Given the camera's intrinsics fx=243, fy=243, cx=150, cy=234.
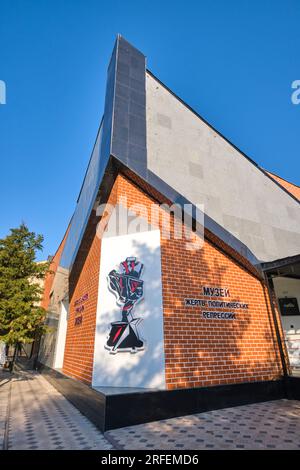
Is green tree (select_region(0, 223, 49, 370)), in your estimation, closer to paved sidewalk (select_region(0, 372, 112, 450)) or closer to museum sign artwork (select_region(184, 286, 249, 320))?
paved sidewalk (select_region(0, 372, 112, 450))

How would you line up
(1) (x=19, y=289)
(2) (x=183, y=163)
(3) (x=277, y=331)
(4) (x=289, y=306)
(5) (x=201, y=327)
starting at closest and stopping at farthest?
(5) (x=201, y=327), (3) (x=277, y=331), (2) (x=183, y=163), (1) (x=19, y=289), (4) (x=289, y=306)

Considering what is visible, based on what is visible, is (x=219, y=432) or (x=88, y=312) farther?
(x=88, y=312)

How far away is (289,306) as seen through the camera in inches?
383

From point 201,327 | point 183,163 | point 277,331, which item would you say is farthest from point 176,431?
point 183,163

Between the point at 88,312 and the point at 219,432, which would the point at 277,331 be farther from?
the point at 88,312

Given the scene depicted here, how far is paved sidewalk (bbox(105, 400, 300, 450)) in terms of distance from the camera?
11.1 feet

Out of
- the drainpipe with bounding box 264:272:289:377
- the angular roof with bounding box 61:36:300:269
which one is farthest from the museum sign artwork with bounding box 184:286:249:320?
the angular roof with bounding box 61:36:300:269

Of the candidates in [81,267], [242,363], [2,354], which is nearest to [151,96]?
[81,267]

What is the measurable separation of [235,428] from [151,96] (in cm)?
903

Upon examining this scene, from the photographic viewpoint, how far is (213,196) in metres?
7.98

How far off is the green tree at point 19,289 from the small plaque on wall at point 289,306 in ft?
31.0

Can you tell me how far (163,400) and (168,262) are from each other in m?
2.74

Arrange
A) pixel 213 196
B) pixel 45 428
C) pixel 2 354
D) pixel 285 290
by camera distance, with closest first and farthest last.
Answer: pixel 45 428 → pixel 213 196 → pixel 285 290 → pixel 2 354
